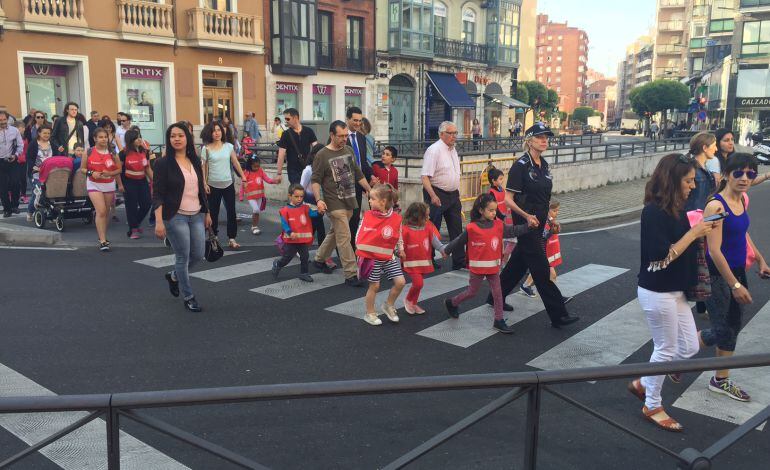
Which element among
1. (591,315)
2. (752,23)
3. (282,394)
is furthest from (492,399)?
(752,23)

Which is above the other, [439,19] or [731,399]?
[439,19]

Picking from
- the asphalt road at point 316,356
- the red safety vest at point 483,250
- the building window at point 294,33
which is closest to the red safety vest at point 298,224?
the asphalt road at point 316,356

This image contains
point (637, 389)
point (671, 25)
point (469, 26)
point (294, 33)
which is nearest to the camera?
point (637, 389)

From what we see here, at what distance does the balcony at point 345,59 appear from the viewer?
3147cm

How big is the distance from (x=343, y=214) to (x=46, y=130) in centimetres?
684

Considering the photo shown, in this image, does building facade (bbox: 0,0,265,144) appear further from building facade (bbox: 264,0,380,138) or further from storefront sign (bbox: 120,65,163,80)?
building facade (bbox: 264,0,380,138)

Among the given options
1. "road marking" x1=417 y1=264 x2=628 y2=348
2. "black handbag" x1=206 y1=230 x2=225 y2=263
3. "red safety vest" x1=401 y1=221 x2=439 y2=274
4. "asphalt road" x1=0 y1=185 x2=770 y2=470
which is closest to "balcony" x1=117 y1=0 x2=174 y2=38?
"asphalt road" x1=0 y1=185 x2=770 y2=470

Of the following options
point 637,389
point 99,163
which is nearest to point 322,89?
point 99,163

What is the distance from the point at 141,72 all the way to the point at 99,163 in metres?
16.6

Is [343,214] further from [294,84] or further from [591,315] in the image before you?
[294,84]

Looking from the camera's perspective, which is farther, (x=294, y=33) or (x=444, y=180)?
(x=294, y=33)

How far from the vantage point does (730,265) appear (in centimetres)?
479

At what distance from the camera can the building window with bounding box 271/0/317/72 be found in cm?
2859

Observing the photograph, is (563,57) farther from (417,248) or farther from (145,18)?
(417,248)
